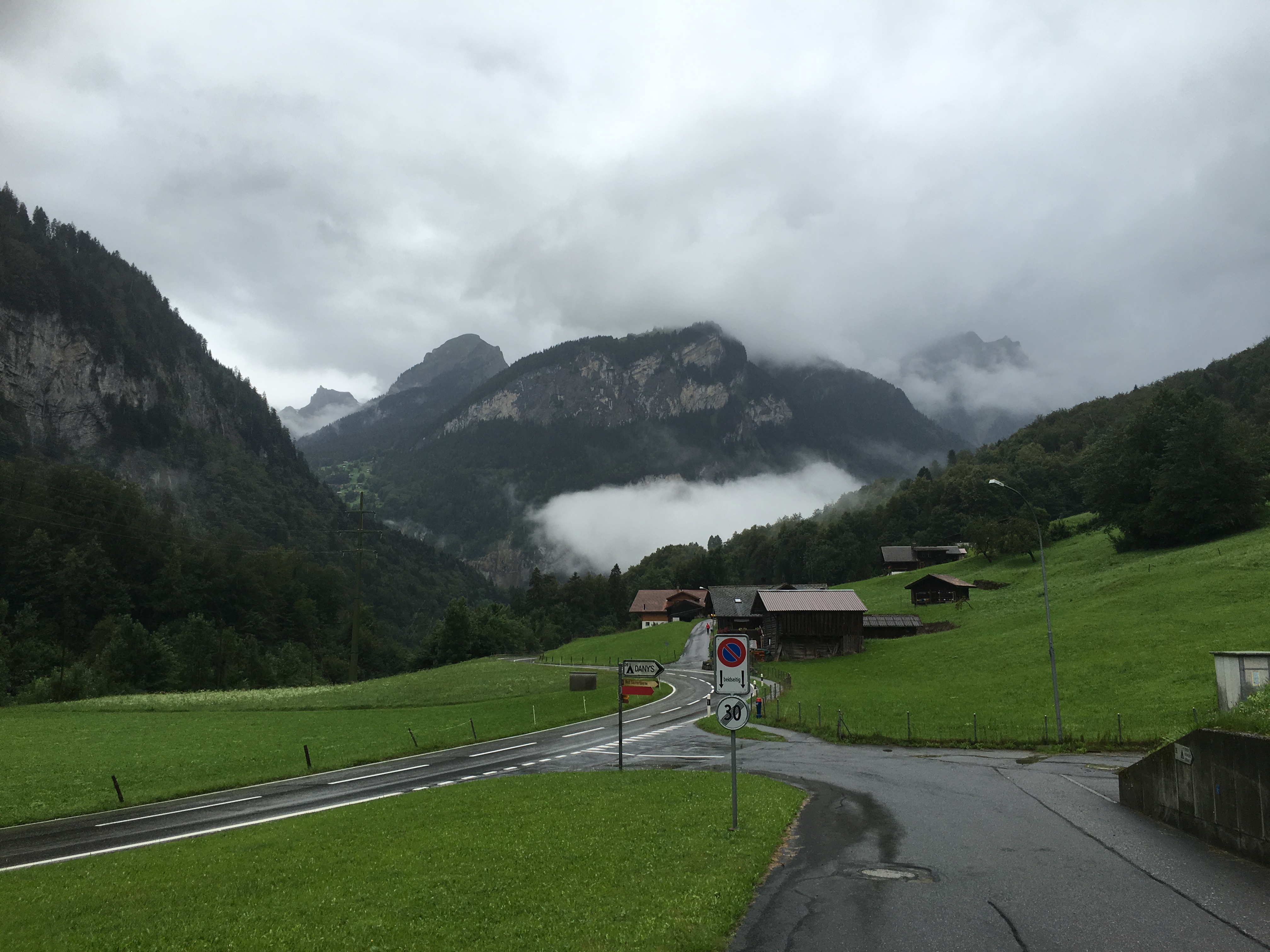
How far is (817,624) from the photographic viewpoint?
78250 millimetres

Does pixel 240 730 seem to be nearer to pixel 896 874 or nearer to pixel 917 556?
pixel 896 874

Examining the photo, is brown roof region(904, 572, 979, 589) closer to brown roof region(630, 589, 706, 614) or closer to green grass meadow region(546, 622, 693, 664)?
green grass meadow region(546, 622, 693, 664)

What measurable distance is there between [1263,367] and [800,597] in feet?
449

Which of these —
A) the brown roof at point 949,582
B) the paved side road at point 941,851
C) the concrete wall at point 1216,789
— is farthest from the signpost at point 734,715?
the brown roof at point 949,582

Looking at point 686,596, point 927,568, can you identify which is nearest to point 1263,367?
point 927,568

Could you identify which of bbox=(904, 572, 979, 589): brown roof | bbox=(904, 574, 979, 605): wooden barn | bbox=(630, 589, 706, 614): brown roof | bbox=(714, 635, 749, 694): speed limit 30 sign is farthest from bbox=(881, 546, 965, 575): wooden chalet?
bbox=(714, 635, 749, 694): speed limit 30 sign

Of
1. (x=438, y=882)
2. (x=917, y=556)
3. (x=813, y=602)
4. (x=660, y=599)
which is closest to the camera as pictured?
(x=438, y=882)

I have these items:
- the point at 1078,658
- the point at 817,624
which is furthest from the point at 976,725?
the point at 817,624

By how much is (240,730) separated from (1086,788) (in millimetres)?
45814

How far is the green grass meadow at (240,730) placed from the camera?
28297 millimetres

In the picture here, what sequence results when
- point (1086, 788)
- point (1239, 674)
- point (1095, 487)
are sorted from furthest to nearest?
point (1095, 487) < point (1239, 674) < point (1086, 788)

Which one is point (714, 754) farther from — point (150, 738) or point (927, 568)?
point (927, 568)

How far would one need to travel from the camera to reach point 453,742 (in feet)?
130

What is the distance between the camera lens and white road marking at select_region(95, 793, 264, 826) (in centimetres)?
2214
